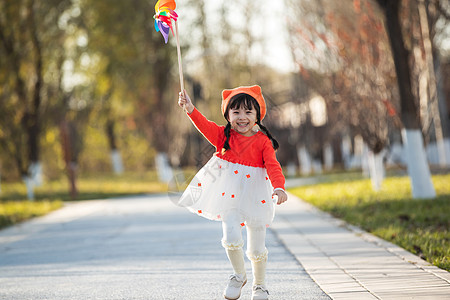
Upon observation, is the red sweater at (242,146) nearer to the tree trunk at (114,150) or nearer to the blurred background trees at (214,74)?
the blurred background trees at (214,74)

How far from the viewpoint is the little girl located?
5199mm

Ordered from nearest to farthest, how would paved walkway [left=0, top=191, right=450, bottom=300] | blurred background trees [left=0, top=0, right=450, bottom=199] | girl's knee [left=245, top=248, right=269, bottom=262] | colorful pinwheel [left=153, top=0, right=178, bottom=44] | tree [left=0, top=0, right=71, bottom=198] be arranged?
girl's knee [left=245, top=248, right=269, bottom=262], paved walkway [left=0, top=191, right=450, bottom=300], colorful pinwheel [left=153, top=0, right=178, bottom=44], blurred background trees [left=0, top=0, right=450, bottom=199], tree [left=0, top=0, right=71, bottom=198]

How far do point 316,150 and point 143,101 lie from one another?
10.7 metres

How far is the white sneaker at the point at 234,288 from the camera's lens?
5.07m

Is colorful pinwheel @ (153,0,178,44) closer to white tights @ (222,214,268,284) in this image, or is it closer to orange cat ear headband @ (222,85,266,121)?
orange cat ear headband @ (222,85,266,121)

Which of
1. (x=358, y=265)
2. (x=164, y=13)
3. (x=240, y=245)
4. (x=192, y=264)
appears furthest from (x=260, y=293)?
(x=164, y=13)

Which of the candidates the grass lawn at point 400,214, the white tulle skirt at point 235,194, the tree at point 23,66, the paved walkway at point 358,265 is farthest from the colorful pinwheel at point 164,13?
the tree at point 23,66

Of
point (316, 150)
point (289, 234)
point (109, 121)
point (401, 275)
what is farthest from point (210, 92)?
point (401, 275)

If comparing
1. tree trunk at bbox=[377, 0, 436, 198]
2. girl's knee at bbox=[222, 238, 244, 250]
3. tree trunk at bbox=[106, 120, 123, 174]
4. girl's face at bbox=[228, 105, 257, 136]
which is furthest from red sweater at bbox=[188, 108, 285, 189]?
tree trunk at bbox=[106, 120, 123, 174]

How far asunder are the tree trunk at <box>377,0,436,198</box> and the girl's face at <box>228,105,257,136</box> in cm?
789

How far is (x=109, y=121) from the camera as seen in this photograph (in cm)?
4541

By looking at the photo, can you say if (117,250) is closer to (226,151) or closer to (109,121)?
(226,151)

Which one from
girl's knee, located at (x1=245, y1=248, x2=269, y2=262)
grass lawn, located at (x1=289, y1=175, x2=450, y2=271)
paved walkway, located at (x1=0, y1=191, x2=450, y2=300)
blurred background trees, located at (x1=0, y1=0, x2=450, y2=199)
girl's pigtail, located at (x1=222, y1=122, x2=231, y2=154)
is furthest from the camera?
blurred background trees, located at (x1=0, y1=0, x2=450, y2=199)

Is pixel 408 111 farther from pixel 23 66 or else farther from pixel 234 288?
→ pixel 23 66
